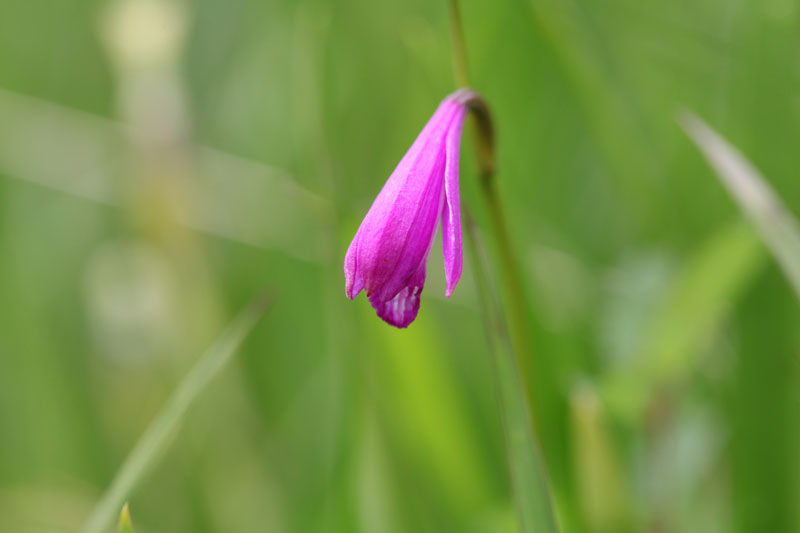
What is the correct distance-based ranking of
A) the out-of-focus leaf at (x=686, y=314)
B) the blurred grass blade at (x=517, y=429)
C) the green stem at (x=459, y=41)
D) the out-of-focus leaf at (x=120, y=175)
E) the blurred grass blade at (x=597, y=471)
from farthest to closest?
1. the out-of-focus leaf at (x=120, y=175)
2. the out-of-focus leaf at (x=686, y=314)
3. the blurred grass blade at (x=597, y=471)
4. the green stem at (x=459, y=41)
5. the blurred grass blade at (x=517, y=429)

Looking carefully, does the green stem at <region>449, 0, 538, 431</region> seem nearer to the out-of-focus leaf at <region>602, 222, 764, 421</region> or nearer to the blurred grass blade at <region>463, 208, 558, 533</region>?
the blurred grass blade at <region>463, 208, 558, 533</region>

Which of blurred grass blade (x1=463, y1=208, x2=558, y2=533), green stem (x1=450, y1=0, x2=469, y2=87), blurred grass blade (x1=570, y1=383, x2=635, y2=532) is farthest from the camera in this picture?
blurred grass blade (x1=570, y1=383, x2=635, y2=532)

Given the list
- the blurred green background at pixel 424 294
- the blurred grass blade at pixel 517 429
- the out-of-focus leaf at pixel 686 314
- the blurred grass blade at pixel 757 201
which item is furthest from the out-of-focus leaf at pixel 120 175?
the blurred grass blade at pixel 517 429

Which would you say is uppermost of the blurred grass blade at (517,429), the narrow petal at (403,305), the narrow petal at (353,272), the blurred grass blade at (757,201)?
the blurred grass blade at (757,201)

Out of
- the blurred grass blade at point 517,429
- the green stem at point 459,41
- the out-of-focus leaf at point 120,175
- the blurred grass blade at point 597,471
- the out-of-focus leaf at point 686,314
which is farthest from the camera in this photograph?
the out-of-focus leaf at point 120,175

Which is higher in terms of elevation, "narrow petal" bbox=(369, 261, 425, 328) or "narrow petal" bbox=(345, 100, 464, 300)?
"narrow petal" bbox=(345, 100, 464, 300)

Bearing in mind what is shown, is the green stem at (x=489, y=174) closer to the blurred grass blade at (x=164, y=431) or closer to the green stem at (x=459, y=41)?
the green stem at (x=459, y=41)

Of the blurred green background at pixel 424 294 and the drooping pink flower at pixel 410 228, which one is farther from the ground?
the blurred green background at pixel 424 294

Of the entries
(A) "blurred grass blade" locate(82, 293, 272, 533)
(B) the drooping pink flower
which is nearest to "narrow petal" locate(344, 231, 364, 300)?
(B) the drooping pink flower
